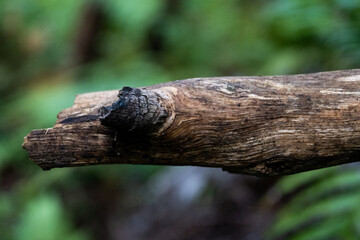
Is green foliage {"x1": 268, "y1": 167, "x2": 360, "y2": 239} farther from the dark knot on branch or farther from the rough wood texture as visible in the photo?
the dark knot on branch

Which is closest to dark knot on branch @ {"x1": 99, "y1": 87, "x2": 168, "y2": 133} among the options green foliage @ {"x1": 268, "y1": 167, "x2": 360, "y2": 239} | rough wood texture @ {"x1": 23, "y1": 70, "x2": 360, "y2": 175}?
rough wood texture @ {"x1": 23, "y1": 70, "x2": 360, "y2": 175}

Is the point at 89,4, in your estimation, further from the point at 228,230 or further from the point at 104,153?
the point at 104,153

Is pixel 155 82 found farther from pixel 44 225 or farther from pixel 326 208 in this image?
pixel 326 208

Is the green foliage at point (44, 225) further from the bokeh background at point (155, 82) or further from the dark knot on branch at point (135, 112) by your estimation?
the dark knot on branch at point (135, 112)

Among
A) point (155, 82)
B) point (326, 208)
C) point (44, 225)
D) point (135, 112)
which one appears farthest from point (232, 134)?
point (155, 82)

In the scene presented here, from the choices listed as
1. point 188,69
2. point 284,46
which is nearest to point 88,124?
point 284,46

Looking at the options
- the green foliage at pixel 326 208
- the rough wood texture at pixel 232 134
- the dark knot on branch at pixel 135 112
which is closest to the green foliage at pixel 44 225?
the green foliage at pixel 326 208
